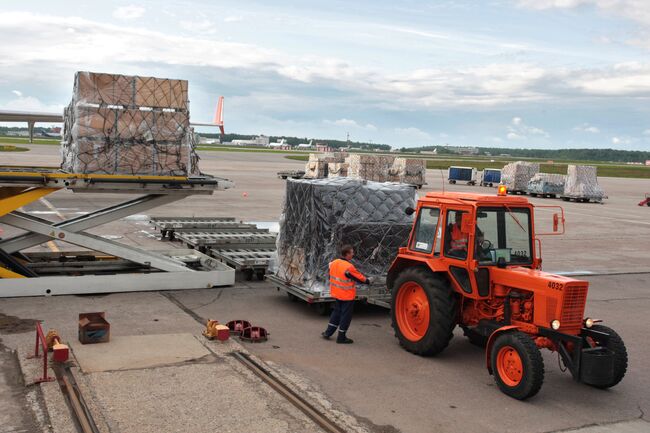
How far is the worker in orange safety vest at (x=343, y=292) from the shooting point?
9047mm

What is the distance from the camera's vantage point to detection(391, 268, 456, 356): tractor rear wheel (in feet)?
27.0

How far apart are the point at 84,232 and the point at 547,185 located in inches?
1431

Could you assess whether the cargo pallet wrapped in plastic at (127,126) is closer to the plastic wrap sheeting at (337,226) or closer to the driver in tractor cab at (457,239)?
the plastic wrap sheeting at (337,226)

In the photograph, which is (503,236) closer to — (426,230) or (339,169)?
(426,230)

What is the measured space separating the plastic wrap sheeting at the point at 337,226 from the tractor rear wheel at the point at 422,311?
1702mm

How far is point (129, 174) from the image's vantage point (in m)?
11.1

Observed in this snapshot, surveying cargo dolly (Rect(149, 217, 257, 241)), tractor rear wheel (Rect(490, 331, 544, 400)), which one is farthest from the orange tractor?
cargo dolly (Rect(149, 217, 257, 241))

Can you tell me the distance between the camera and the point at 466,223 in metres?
8.01

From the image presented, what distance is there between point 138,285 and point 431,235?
5.68 metres

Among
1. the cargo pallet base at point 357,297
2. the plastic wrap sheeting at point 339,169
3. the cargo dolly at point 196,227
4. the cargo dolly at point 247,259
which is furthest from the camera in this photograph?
the plastic wrap sheeting at point 339,169

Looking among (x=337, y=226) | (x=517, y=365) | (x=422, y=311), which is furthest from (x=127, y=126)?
(x=517, y=365)

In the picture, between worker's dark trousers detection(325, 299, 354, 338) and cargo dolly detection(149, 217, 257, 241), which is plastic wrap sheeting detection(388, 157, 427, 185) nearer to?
cargo dolly detection(149, 217, 257, 241)

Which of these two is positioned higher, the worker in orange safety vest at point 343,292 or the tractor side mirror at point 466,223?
the tractor side mirror at point 466,223

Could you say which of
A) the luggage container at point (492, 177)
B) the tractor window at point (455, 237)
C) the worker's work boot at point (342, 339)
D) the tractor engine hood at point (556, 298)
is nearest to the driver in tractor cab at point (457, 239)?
the tractor window at point (455, 237)
